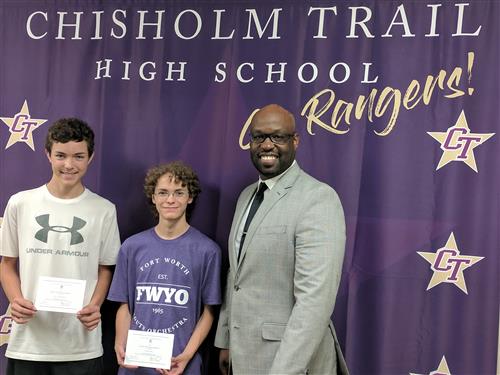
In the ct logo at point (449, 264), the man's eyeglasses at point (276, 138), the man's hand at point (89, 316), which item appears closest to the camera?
the man's eyeglasses at point (276, 138)

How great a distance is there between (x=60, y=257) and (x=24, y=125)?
854mm

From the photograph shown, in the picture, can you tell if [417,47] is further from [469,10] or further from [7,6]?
[7,6]

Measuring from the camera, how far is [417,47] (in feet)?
8.28

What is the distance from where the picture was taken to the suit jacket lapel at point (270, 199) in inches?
83.0

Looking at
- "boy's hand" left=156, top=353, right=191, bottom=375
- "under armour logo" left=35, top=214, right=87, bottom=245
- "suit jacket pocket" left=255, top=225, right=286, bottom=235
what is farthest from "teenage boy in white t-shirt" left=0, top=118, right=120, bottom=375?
"suit jacket pocket" left=255, top=225, right=286, bottom=235

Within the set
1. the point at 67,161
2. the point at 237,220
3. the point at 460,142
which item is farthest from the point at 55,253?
the point at 460,142

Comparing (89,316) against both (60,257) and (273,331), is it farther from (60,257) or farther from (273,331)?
(273,331)

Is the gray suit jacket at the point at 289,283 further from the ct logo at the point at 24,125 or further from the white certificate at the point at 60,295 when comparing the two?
the ct logo at the point at 24,125

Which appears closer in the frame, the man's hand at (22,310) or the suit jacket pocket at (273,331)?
the suit jacket pocket at (273,331)

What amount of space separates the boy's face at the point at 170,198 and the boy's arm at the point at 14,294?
26.7 inches

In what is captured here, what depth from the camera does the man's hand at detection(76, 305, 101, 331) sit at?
238cm

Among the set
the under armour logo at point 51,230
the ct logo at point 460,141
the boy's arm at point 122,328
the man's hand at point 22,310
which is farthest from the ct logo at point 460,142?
the man's hand at point 22,310

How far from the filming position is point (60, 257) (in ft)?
7.98

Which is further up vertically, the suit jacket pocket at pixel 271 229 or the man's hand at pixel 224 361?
the suit jacket pocket at pixel 271 229
